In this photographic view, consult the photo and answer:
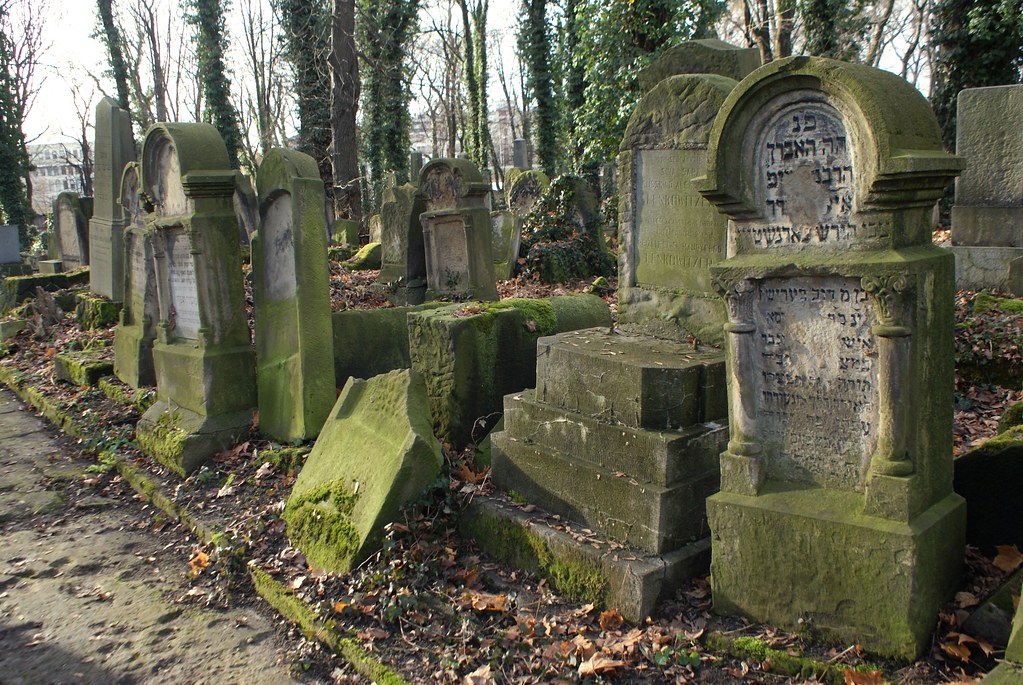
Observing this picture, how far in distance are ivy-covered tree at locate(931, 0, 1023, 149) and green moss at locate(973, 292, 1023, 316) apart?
24.2 feet

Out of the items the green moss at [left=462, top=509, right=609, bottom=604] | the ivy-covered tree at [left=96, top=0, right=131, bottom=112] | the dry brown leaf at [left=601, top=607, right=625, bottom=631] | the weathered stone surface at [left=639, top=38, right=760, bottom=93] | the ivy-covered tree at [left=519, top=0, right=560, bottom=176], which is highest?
the ivy-covered tree at [left=96, top=0, right=131, bottom=112]

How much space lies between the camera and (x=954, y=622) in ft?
11.5

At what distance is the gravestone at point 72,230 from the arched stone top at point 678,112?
559 inches

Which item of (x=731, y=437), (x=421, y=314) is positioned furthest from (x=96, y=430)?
(x=731, y=437)

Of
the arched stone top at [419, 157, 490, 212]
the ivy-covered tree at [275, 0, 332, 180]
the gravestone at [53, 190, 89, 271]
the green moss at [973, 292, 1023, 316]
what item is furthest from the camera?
the ivy-covered tree at [275, 0, 332, 180]

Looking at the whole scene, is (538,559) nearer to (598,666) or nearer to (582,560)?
(582,560)

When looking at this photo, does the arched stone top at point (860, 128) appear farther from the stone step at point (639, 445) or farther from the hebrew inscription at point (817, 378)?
the stone step at point (639, 445)

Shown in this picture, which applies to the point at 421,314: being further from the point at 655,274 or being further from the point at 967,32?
the point at 967,32

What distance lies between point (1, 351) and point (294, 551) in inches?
369

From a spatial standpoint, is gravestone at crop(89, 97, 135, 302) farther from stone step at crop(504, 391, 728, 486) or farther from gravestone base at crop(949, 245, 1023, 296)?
gravestone base at crop(949, 245, 1023, 296)

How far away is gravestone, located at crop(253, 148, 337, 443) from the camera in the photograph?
6.23 metres

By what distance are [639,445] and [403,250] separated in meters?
8.56

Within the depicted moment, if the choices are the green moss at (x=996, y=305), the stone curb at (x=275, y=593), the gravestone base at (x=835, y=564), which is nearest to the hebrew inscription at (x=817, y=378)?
the gravestone base at (x=835, y=564)

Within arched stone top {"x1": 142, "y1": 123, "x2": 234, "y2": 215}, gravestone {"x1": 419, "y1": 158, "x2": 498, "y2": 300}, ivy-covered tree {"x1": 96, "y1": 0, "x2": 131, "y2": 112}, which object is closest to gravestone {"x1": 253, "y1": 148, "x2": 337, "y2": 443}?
arched stone top {"x1": 142, "y1": 123, "x2": 234, "y2": 215}
